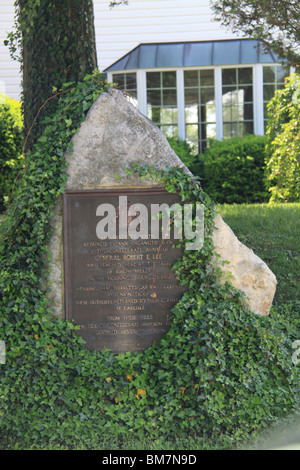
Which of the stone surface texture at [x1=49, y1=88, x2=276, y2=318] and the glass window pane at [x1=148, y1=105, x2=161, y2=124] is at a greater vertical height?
the glass window pane at [x1=148, y1=105, x2=161, y2=124]

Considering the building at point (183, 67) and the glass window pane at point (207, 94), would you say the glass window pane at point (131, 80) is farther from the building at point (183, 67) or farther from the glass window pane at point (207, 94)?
the glass window pane at point (207, 94)

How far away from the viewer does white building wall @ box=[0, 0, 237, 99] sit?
498 inches

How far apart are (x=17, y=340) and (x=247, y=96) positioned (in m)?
10.5

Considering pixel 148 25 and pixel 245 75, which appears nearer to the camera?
pixel 148 25

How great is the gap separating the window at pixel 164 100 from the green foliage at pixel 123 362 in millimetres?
8774

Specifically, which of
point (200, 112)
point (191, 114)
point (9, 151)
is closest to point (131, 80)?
point (191, 114)

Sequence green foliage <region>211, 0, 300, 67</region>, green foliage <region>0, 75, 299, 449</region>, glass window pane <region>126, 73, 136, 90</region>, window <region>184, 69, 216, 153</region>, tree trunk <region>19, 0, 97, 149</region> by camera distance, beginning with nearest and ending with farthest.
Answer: green foliage <region>0, 75, 299, 449</region> → tree trunk <region>19, 0, 97, 149</region> → green foliage <region>211, 0, 300, 67</region> → glass window pane <region>126, 73, 136, 90</region> → window <region>184, 69, 216, 153</region>

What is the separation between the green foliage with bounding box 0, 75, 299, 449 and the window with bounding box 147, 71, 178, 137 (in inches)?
345

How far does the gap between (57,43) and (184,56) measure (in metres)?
8.01

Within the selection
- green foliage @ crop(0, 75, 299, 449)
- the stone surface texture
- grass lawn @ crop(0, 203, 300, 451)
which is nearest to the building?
grass lawn @ crop(0, 203, 300, 451)

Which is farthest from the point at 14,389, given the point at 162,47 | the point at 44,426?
the point at 162,47

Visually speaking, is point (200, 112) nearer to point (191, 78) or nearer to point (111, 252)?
point (191, 78)

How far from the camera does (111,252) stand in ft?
14.3

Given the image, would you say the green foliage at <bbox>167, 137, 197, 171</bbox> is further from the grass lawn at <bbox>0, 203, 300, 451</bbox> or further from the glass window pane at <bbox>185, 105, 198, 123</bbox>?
the grass lawn at <bbox>0, 203, 300, 451</bbox>
